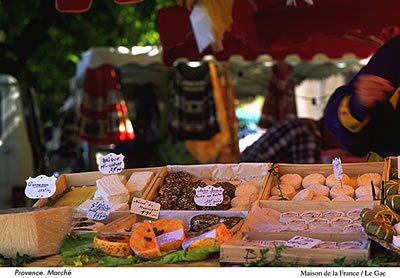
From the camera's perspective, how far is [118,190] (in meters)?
3.16

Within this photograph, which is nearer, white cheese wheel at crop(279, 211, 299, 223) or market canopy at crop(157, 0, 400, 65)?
white cheese wheel at crop(279, 211, 299, 223)

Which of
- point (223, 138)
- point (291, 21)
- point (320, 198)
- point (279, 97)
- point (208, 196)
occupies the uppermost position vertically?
point (291, 21)

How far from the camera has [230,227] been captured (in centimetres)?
267

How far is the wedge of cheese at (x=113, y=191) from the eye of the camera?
3139 mm

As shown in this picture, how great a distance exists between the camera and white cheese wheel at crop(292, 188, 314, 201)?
305 cm

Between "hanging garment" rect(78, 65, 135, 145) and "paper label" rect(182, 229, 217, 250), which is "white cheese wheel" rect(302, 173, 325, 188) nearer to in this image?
"paper label" rect(182, 229, 217, 250)

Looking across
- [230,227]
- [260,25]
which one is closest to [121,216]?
[230,227]

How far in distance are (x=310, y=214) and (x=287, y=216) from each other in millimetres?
114

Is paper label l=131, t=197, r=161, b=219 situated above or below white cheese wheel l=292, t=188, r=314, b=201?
above

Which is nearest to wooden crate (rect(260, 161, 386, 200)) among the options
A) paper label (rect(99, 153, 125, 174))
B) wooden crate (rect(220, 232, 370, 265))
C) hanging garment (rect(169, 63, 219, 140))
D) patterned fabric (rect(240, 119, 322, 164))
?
paper label (rect(99, 153, 125, 174))

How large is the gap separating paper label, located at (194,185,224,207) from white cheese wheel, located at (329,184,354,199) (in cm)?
63

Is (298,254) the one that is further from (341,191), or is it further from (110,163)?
(110,163)

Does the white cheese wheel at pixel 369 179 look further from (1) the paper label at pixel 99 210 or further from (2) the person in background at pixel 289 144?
(2) the person in background at pixel 289 144

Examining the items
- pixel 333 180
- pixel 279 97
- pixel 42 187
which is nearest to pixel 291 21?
pixel 333 180
